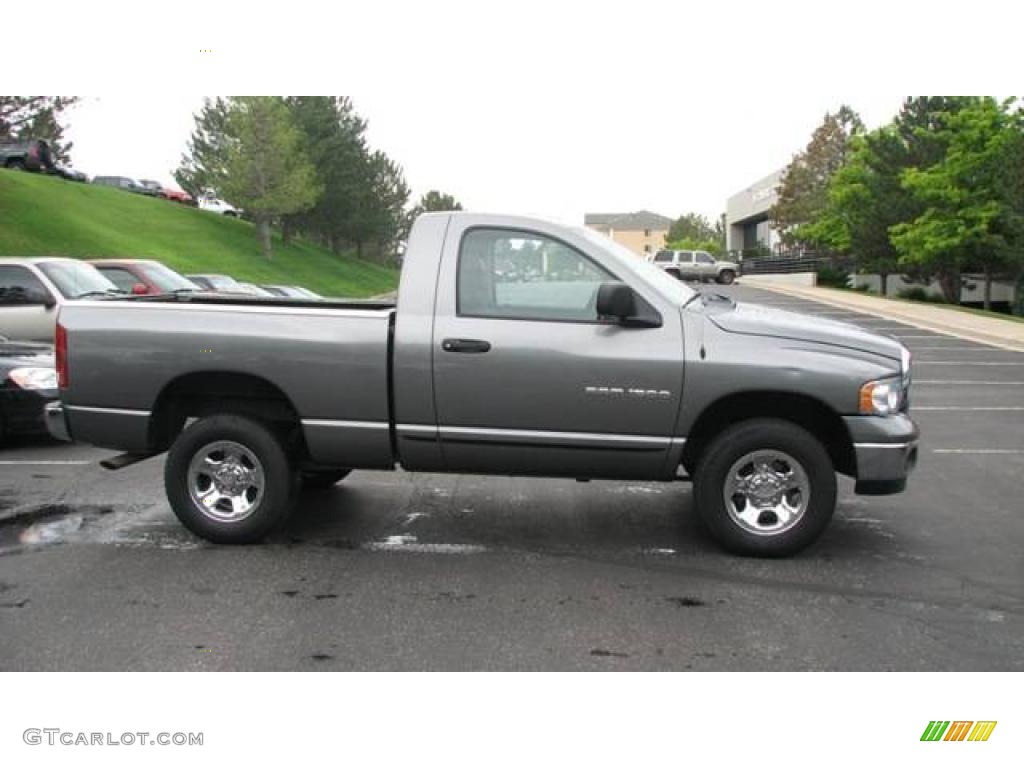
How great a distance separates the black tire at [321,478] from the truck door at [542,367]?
5.44 feet

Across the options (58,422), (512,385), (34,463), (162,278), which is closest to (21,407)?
(34,463)

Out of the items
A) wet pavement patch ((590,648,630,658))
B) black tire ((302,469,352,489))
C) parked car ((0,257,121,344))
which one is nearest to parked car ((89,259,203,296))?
parked car ((0,257,121,344))

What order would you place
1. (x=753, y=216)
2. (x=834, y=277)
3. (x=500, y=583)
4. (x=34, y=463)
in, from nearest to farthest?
1. (x=500, y=583)
2. (x=34, y=463)
3. (x=834, y=277)
4. (x=753, y=216)

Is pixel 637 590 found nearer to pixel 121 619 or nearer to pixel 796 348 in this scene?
pixel 796 348

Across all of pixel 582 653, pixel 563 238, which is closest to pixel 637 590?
pixel 582 653

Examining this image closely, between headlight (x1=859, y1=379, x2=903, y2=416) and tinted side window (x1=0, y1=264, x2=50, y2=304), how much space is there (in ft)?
35.4

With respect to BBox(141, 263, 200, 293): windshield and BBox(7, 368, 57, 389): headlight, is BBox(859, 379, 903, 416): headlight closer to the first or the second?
BBox(7, 368, 57, 389): headlight

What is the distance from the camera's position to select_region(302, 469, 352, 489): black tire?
21.9 ft

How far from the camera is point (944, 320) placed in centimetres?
2375

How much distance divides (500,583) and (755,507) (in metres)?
1.54

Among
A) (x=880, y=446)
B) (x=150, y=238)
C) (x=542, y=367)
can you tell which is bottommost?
(x=880, y=446)

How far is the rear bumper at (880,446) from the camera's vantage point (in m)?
5.02

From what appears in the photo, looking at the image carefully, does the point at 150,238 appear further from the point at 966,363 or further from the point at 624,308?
the point at 624,308

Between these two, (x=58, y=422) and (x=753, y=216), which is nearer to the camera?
(x=58, y=422)
